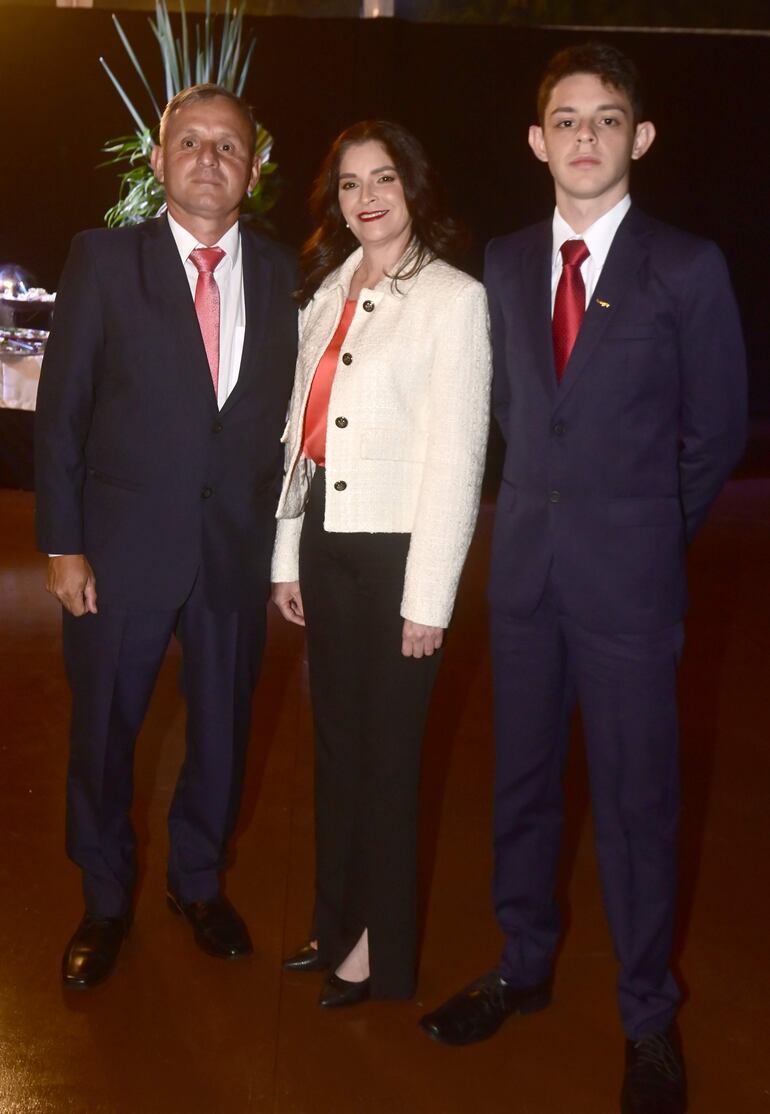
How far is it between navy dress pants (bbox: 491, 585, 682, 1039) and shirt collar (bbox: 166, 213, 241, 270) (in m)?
0.87

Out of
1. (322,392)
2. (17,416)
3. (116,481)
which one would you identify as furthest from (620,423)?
(17,416)

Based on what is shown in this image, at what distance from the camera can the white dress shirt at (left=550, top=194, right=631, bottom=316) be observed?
2076 mm

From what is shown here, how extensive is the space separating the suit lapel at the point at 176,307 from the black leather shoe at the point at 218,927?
104cm

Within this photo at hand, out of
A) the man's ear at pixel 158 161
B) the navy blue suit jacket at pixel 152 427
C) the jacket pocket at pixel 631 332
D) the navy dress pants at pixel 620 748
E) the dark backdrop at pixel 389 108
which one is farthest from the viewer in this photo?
the dark backdrop at pixel 389 108

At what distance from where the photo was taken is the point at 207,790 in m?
2.60

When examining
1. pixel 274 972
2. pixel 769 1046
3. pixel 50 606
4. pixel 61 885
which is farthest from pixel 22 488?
pixel 769 1046

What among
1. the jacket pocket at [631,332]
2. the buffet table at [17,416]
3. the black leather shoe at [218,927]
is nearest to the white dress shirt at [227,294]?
the jacket pocket at [631,332]

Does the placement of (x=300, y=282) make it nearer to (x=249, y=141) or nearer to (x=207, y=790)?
(x=249, y=141)

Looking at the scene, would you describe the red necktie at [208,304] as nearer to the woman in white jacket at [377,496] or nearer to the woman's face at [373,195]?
the woman in white jacket at [377,496]

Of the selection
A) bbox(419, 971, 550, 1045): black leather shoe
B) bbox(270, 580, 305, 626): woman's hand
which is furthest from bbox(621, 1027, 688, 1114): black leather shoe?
bbox(270, 580, 305, 626): woman's hand

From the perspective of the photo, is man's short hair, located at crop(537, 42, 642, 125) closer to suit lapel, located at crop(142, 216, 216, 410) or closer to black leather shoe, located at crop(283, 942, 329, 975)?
suit lapel, located at crop(142, 216, 216, 410)

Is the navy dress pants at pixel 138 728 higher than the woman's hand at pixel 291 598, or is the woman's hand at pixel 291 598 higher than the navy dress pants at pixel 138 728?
the woman's hand at pixel 291 598

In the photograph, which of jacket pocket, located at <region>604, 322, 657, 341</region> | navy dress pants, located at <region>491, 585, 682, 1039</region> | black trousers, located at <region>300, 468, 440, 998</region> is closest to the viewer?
jacket pocket, located at <region>604, 322, 657, 341</region>

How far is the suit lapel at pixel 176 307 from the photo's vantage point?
2.35 meters
